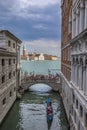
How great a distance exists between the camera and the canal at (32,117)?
91.0 ft

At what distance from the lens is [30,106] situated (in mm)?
38781

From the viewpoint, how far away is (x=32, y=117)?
104 ft

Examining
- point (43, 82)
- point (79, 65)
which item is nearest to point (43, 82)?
point (43, 82)

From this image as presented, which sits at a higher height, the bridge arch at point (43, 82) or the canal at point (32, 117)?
the bridge arch at point (43, 82)

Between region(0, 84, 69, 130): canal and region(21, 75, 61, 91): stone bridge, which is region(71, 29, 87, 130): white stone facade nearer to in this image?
region(0, 84, 69, 130): canal

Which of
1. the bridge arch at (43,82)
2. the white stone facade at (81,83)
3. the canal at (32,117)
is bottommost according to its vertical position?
the canal at (32,117)

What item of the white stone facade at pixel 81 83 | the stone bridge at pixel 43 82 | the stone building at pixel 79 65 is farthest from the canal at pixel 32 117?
the stone bridge at pixel 43 82

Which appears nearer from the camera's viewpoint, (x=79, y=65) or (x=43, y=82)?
(x=79, y=65)

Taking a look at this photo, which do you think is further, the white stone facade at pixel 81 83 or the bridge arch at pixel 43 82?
the bridge arch at pixel 43 82

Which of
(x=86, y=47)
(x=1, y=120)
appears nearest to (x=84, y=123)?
(x=86, y=47)

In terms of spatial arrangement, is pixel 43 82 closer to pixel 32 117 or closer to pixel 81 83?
pixel 32 117

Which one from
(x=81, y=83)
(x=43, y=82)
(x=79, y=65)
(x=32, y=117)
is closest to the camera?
(x=81, y=83)

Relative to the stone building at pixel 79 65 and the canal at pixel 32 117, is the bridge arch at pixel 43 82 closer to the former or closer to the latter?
the canal at pixel 32 117

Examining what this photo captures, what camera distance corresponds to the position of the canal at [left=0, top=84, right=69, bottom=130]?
27.8 m
